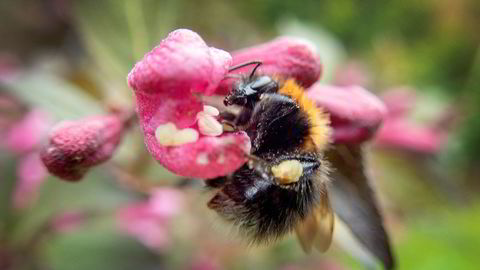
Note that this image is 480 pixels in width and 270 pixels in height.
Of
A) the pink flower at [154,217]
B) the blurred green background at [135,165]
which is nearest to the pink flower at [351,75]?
the blurred green background at [135,165]

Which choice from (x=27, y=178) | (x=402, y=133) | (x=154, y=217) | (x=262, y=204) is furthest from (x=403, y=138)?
(x=262, y=204)

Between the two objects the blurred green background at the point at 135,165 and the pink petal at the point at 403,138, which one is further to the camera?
the pink petal at the point at 403,138

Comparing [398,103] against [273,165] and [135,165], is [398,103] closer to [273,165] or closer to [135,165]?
[135,165]

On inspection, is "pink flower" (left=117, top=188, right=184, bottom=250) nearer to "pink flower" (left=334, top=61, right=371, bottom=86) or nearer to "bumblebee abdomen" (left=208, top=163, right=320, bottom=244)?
"pink flower" (left=334, top=61, right=371, bottom=86)

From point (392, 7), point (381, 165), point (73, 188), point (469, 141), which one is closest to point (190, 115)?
point (73, 188)

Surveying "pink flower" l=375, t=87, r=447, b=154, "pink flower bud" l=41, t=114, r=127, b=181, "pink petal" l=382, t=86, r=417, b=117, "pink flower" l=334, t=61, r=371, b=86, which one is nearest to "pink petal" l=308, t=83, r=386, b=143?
"pink flower bud" l=41, t=114, r=127, b=181

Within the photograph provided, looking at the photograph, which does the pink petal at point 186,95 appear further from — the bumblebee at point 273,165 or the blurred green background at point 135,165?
the blurred green background at point 135,165
